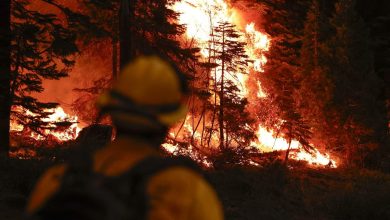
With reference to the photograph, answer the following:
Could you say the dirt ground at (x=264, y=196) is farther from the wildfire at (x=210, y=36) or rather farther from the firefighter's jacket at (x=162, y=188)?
the wildfire at (x=210, y=36)

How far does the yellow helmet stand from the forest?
8906mm

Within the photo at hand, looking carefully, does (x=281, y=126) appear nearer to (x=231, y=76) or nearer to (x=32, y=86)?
(x=231, y=76)

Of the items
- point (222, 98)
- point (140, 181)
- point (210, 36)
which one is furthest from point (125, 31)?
point (140, 181)

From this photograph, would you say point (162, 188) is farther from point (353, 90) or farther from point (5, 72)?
point (353, 90)

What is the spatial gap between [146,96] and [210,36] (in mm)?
22475

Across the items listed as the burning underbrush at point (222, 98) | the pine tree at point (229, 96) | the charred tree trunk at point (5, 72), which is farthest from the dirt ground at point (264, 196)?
the pine tree at point (229, 96)

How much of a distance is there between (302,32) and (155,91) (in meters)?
28.5

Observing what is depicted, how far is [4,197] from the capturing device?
28.3 ft

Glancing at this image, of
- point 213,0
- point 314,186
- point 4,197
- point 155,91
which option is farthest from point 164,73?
point 213,0

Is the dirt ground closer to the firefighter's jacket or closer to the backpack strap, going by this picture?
the firefighter's jacket

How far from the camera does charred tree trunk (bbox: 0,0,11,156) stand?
39.6 ft

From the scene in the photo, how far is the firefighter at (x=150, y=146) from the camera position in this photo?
1760 millimetres

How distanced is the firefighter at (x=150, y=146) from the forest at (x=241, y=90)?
8.86 metres

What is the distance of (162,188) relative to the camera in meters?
1.75
